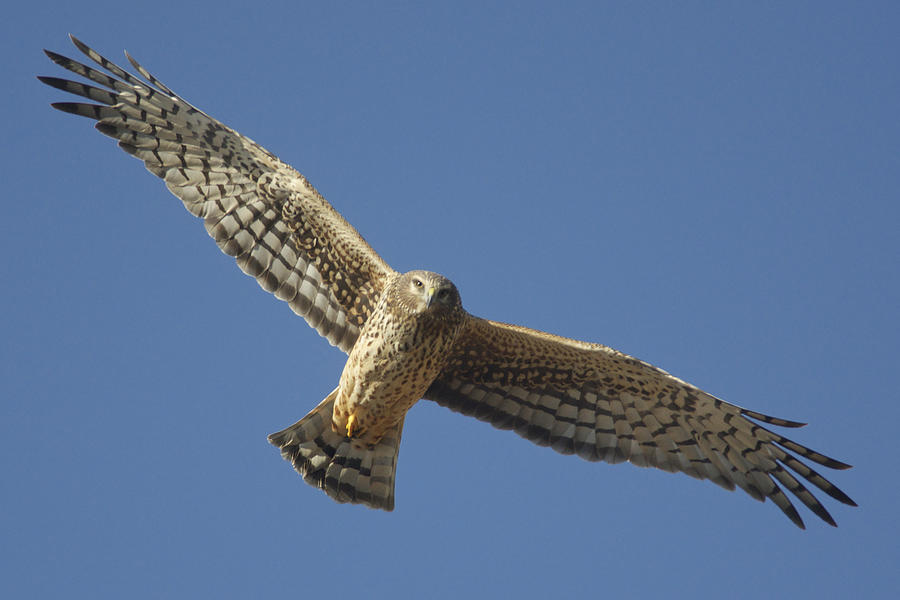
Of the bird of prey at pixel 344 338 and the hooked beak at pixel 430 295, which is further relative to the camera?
the bird of prey at pixel 344 338

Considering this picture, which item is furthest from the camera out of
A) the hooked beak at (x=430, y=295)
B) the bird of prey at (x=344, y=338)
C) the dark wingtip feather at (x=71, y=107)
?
the bird of prey at (x=344, y=338)

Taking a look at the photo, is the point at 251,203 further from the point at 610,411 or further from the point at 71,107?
the point at 610,411

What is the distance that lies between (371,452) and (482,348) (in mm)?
1305

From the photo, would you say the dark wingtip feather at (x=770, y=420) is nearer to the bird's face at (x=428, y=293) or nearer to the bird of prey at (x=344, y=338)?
the bird of prey at (x=344, y=338)

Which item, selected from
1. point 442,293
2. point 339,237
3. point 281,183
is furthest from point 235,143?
point 442,293

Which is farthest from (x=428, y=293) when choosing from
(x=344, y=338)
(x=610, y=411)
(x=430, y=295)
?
(x=610, y=411)

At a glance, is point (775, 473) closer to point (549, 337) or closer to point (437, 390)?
point (549, 337)

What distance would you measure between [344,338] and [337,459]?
103 centimetres

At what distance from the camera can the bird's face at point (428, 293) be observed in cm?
820

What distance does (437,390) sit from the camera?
9586mm

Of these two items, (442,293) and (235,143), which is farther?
(235,143)

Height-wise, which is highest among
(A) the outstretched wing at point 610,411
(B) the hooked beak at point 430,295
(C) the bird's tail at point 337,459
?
(A) the outstretched wing at point 610,411

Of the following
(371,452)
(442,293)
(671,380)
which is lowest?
(371,452)

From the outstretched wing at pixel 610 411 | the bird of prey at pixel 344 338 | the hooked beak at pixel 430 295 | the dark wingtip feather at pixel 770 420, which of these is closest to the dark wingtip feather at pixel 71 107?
the bird of prey at pixel 344 338
